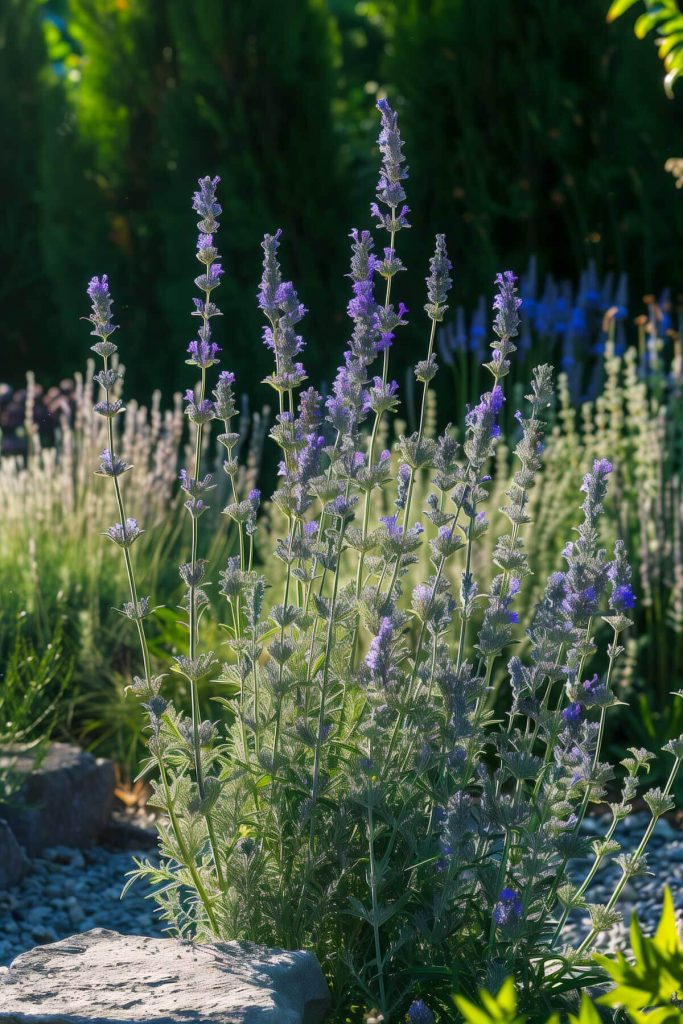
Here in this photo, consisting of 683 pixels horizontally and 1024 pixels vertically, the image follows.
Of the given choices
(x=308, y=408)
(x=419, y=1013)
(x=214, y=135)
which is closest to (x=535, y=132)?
(x=214, y=135)

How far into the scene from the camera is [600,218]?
6.83 meters

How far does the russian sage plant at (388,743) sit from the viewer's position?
2.13m

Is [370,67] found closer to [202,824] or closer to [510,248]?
[510,248]

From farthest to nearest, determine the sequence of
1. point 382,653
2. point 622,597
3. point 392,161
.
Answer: point 392,161 < point 622,597 < point 382,653

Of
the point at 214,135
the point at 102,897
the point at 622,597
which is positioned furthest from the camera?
the point at 214,135

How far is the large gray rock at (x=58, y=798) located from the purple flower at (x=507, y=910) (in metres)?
1.83

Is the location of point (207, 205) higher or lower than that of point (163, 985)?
higher

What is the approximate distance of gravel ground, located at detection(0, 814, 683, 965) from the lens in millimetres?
3279

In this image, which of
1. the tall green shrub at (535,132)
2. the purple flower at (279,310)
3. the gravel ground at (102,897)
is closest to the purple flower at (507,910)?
the purple flower at (279,310)

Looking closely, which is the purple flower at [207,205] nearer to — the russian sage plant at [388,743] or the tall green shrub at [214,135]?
the russian sage plant at [388,743]

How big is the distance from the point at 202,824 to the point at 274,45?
5547mm

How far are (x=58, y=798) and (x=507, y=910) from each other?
2090 mm

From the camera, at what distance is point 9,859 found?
340 cm

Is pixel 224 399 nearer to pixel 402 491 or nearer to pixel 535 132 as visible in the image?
pixel 402 491
